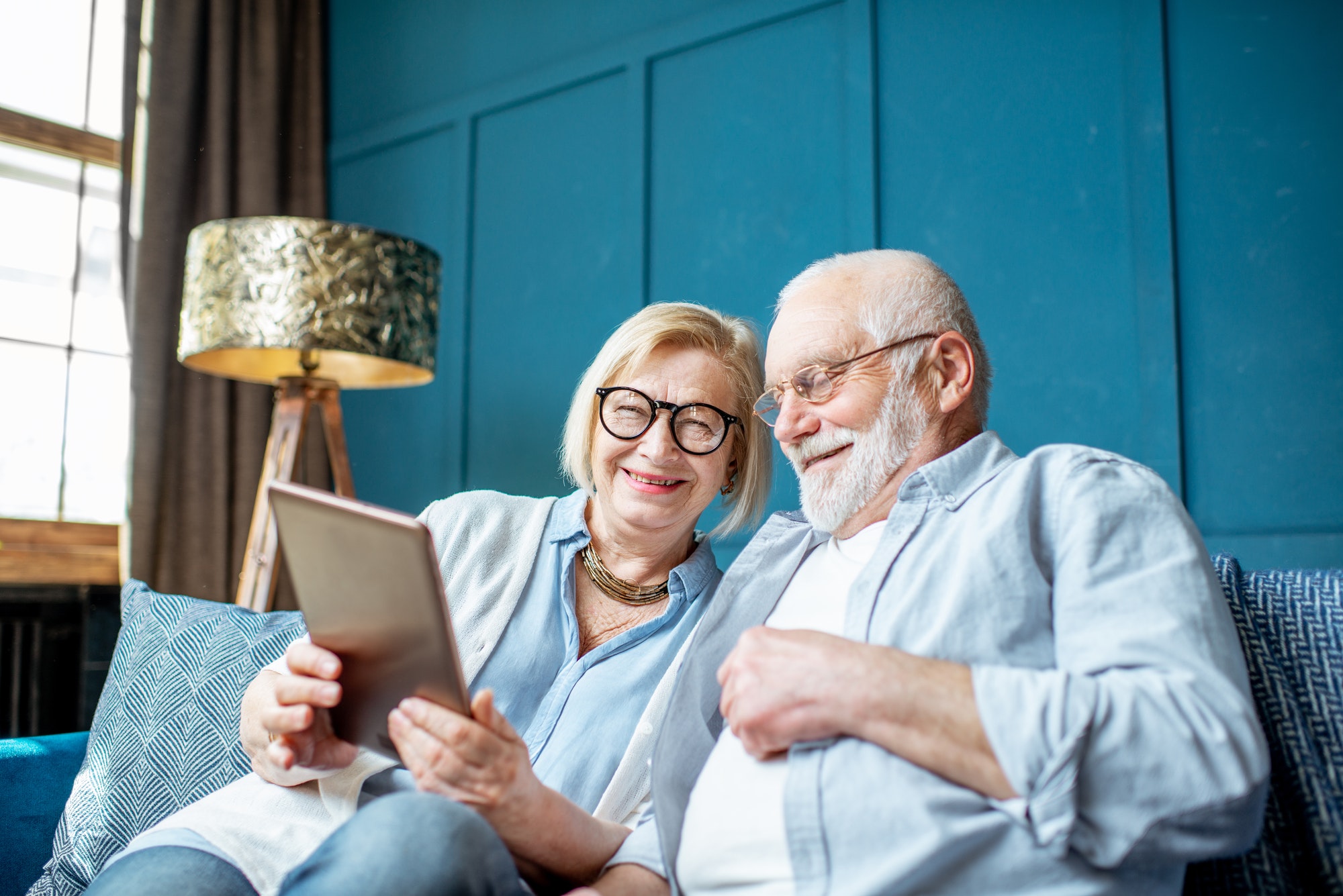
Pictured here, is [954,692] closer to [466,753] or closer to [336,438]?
[466,753]

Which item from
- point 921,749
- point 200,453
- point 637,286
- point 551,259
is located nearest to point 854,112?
point 637,286

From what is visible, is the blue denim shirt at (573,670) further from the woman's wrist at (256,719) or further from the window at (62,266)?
the window at (62,266)

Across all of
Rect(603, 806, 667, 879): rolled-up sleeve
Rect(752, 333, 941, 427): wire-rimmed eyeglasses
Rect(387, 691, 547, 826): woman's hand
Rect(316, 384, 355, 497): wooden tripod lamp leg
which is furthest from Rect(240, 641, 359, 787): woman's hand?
Rect(316, 384, 355, 497): wooden tripod lamp leg

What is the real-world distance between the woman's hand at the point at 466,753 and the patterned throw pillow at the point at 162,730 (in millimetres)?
672

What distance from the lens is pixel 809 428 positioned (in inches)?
53.6

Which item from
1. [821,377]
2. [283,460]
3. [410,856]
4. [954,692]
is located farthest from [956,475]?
[283,460]

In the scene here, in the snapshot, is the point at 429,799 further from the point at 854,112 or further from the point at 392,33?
the point at 392,33

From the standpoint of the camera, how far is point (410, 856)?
814mm

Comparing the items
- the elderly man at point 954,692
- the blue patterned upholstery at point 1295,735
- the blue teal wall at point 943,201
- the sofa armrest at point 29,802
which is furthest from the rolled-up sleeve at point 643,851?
the blue teal wall at point 943,201

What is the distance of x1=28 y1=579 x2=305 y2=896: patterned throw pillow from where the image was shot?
1.51m

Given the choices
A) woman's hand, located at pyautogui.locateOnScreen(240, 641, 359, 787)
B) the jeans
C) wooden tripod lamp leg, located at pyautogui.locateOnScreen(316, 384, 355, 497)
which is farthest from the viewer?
wooden tripod lamp leg, located at pyautogui.locateOnScreen(316, 384, 355, 497)

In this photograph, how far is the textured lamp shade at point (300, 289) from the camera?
226cm

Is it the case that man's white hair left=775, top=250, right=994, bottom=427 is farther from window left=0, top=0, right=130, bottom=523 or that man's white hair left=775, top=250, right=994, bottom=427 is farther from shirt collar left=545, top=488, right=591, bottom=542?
window left=0, top=0, right=130, bottom=523

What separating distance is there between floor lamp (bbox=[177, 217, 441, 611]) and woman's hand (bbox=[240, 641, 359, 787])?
41.3 inches
